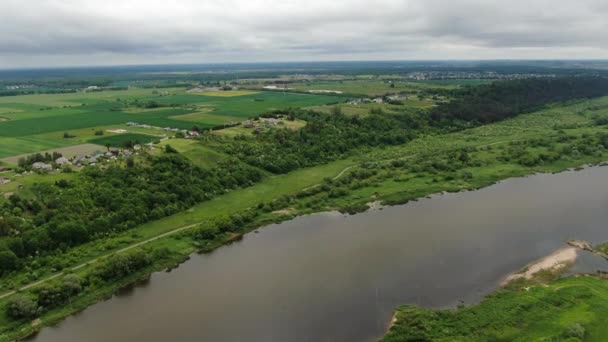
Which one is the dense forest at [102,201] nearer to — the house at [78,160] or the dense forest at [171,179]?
the dense forest at [171,179]

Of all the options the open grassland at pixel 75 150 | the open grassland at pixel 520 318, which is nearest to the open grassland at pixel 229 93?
the open grassland at pixel 75 150

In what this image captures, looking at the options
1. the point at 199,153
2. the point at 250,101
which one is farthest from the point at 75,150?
the point at 250,101

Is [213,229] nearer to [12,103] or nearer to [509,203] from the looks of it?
[509,203]

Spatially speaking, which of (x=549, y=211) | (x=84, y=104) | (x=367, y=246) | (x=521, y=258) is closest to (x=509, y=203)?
(x=549, y=211)

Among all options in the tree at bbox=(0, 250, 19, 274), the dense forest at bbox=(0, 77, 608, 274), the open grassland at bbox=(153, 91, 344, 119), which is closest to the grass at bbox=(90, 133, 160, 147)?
the dense forest at bbox=(0, 77, 608, 274)

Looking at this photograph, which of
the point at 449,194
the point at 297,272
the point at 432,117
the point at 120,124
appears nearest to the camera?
the point at 297,272

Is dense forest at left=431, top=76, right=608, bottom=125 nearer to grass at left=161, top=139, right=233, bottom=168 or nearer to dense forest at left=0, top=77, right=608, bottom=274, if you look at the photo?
dense forest at left=0, top=77, right=608, bottom=274

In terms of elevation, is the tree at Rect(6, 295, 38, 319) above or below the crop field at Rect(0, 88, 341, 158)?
below
